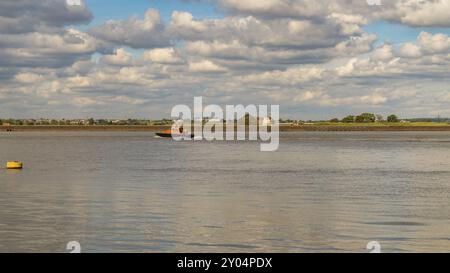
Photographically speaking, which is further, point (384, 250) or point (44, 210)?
point (44, 210)

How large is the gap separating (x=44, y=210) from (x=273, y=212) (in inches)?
509

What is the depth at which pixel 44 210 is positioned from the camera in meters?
36.4

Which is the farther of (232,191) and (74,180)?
(74,180)

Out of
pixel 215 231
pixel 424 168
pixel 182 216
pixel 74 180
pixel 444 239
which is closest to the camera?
pixel 444 239

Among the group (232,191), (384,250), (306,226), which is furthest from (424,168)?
(384,250)

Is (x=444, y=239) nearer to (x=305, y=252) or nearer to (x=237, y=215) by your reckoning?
(x=305, y=252)

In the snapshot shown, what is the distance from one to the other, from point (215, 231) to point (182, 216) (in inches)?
→ 186

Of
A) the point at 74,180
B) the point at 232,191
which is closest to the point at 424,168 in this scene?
the point at 232,191
